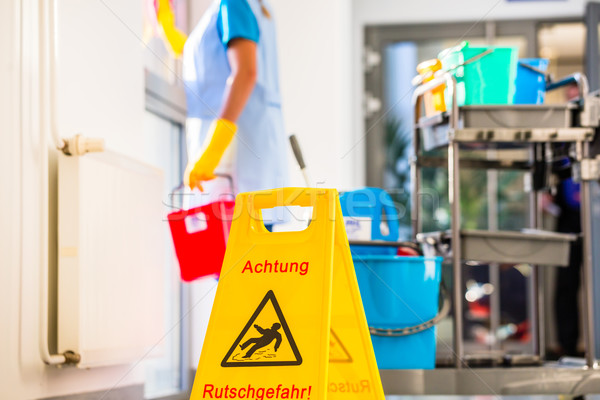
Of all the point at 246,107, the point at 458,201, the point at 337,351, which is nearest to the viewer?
the point at 337,351

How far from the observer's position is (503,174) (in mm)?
4348

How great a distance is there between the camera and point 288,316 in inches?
59.9

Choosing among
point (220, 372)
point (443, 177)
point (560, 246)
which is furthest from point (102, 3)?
point (443, 177)

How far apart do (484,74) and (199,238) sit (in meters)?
0.95

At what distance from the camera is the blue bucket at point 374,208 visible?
2.23m

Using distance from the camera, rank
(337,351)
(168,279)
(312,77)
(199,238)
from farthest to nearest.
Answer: (312,77)
(168,279)
(199,238)
(337,351)

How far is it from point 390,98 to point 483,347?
→ 1536 millimetres

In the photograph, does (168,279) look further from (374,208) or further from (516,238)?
(516,238)

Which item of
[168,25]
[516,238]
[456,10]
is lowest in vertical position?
[516,238]

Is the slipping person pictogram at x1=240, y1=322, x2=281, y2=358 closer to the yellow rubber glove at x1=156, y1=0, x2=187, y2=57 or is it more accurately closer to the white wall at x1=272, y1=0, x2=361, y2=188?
the yellow rubber glove at x1=156, y1=0, x2=187, y2=57

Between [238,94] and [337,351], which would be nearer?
[337,351]

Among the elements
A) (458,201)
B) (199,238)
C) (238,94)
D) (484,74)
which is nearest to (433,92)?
(484,74)

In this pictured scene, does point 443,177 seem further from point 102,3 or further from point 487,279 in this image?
point 102,3

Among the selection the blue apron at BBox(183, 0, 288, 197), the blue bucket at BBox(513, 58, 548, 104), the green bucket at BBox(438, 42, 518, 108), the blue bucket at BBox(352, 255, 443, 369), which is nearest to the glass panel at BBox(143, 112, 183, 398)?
the blue apron at BBox(183, 0, 288, 197)
